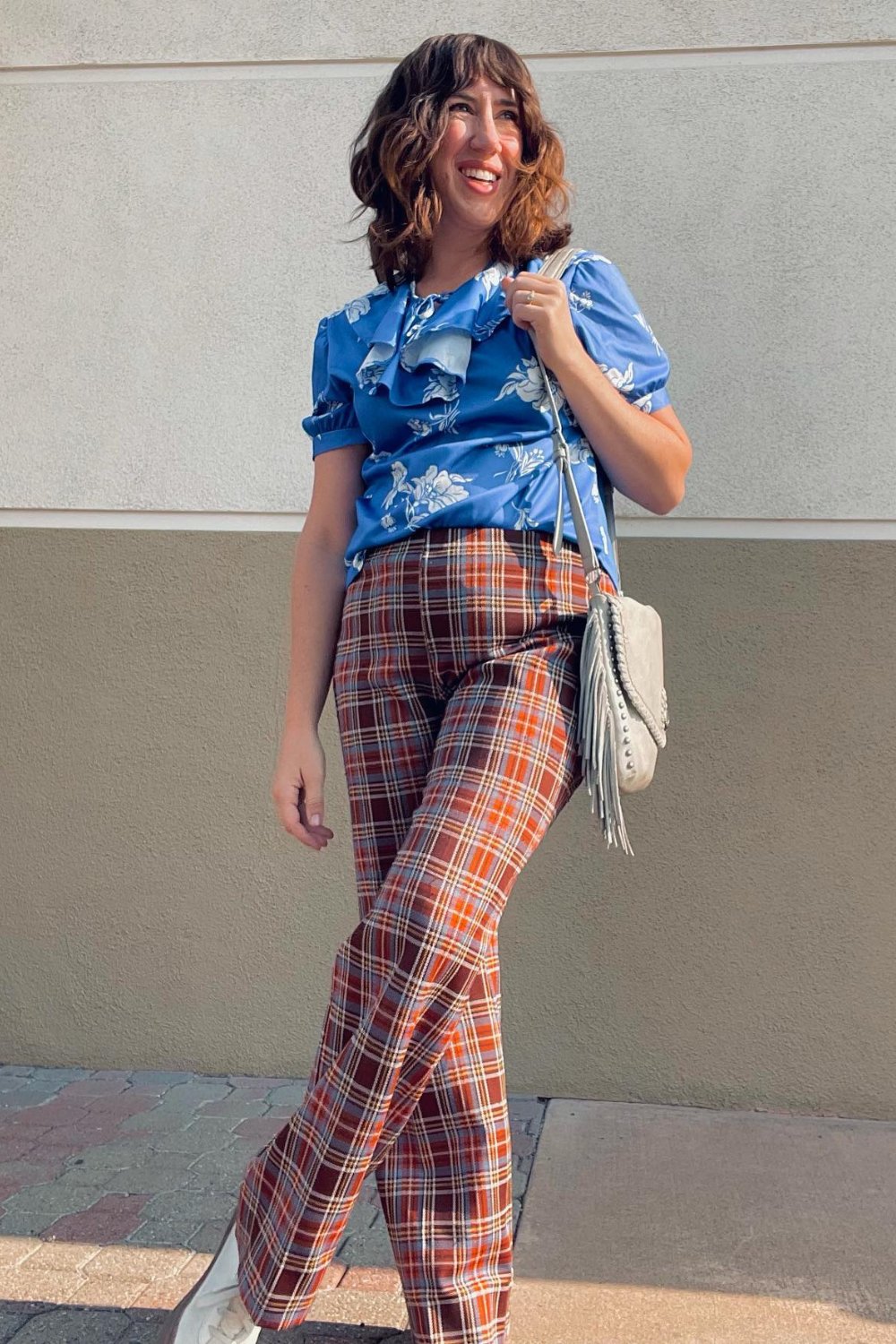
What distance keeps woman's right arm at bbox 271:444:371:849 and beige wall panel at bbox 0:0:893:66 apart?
1667 millimetres

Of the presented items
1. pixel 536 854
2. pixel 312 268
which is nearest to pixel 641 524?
pixel 536 854

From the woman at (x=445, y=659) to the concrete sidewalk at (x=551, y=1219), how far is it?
438mm

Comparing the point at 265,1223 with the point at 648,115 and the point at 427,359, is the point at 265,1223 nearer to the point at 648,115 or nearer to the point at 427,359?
the point at 427,359

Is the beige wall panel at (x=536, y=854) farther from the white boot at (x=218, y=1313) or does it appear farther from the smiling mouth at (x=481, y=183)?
the white boot at (x=218, y=1313)

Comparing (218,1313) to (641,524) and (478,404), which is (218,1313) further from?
(641,524)

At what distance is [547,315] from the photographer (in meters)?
1.96

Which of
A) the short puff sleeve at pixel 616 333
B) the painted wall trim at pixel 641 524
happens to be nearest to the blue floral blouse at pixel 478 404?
the short puff sleeve at pixel 616 333

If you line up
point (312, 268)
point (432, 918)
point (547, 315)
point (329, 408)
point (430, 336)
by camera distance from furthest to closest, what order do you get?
point (312, 268)
point (329, 408)
point (430, 336)
point (547, 315)
point (432, 918)

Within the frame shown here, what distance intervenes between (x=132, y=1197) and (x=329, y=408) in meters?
1.75

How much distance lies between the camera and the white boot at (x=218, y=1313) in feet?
6.66

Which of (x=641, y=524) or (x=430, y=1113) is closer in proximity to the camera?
(x=430, y=1113)

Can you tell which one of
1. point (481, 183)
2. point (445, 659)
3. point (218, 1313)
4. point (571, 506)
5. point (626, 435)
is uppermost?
point (481, 183)

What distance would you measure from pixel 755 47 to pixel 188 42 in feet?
4.74

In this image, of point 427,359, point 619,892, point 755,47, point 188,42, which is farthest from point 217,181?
point 619,892
